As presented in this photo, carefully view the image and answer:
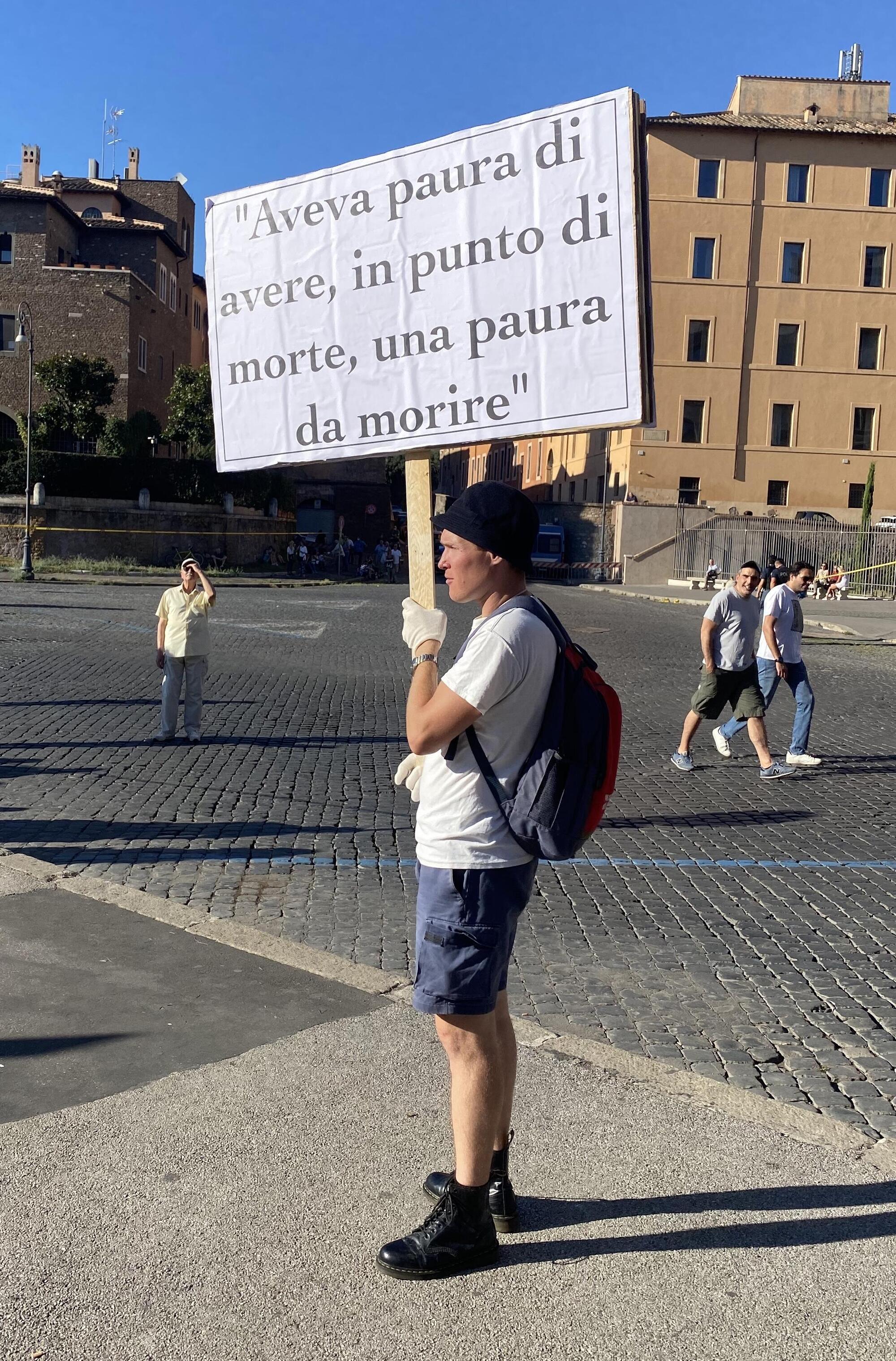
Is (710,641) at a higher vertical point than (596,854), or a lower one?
higher

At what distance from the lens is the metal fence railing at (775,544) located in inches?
1891

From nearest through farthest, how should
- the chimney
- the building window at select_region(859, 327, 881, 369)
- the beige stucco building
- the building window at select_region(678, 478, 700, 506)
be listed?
the beige stucco building < the building window at select_region(678, 478, 700, 506) < the building window at select_region(859, 327, 881, 369) < the chimney

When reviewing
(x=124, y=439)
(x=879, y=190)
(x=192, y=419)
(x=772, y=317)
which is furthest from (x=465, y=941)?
(x=879, y=190)

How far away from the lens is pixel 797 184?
2277 inches

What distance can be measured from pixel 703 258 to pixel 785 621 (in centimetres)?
5065

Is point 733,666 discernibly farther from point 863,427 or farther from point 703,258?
point 863,427

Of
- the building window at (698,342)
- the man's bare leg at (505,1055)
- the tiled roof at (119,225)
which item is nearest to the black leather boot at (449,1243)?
the man's bare leg at (505,1055)

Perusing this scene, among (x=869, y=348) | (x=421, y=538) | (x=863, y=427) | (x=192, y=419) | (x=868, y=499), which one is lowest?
(x=421, y=538)

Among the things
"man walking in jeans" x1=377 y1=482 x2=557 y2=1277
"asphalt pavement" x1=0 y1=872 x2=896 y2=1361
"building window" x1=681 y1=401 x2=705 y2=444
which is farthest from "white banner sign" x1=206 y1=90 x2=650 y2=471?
A: "building window" x1=681 y1=401 x2=705 y2=444

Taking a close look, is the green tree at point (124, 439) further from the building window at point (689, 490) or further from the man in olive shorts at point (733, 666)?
the man in olive shorts at point (733, 666)

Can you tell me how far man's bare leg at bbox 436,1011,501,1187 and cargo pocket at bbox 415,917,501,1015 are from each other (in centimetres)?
8

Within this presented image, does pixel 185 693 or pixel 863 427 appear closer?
pixel 185 693

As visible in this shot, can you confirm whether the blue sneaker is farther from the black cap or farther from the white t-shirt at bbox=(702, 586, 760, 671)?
the black cap

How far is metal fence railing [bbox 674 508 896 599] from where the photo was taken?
4803 cm
